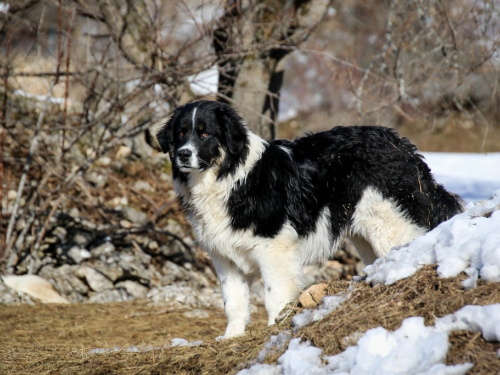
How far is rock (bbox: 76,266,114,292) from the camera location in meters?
7.84

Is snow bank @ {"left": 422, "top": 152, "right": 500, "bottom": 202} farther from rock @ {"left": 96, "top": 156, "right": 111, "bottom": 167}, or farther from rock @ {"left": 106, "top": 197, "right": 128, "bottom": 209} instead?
rock @ {"left": 96, "top": 156, "right": 111, "bottom": 167}

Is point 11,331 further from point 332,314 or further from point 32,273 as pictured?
point 332,314

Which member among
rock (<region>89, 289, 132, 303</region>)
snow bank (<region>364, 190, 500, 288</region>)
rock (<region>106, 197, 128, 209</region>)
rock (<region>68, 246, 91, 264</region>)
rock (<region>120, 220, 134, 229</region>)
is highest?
snow bank (<region>364, 190, 500, 288</region>)

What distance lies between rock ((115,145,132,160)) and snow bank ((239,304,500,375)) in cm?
732

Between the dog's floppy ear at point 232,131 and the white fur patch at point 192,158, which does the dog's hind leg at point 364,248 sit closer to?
the dog's floppy ear at point 232,131

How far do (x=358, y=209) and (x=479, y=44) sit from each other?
3953 mm

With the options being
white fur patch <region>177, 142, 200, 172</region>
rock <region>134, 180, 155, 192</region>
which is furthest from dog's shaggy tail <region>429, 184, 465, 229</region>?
rock <region>134, 180, 155, 192</region>

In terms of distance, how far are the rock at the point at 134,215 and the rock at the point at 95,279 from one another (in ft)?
4.10

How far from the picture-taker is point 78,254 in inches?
323

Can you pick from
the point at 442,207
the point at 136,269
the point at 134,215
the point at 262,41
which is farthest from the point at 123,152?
the point at 442,207

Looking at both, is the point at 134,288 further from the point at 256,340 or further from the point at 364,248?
the point at 256,340

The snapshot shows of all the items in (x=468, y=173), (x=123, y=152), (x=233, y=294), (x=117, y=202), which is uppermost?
(x=123, y=152)

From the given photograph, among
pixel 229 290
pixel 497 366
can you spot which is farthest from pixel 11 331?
pixel 497 366

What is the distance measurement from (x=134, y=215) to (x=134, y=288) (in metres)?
1.49
